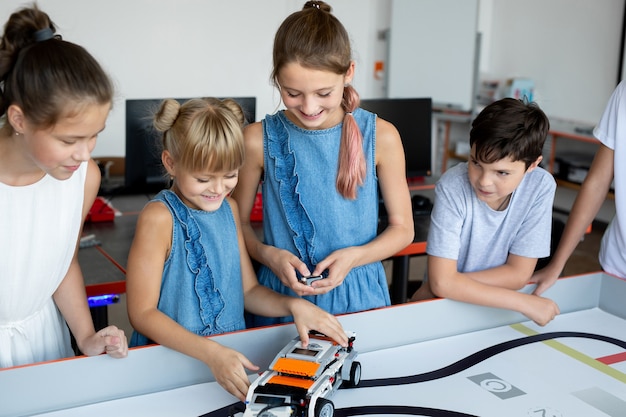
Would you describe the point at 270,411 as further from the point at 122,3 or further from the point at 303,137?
the point at 122,3

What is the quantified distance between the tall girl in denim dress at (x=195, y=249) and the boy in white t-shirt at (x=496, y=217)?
0.45m

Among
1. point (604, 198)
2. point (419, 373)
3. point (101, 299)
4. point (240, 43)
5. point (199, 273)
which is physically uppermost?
point (240, 43)

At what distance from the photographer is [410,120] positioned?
314cm

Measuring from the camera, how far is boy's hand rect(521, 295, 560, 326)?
5.23ft

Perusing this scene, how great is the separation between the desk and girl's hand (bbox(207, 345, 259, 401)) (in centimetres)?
4

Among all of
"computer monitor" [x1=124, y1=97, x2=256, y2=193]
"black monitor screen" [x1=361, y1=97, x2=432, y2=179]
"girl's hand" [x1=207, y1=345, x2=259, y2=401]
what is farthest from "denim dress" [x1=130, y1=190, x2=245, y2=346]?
"black monitor screen" [x1=361, y1=97, x2=432, y2=179]

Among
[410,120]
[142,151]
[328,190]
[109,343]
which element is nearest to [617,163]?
[328,190]

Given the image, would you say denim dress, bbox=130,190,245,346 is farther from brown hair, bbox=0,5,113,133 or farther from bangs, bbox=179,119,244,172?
brown hair, bbox=0,5,113,133

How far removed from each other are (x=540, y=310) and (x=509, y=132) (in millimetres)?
416

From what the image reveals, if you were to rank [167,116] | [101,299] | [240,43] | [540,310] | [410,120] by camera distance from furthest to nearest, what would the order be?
[240,43]
[410,120]
[101,299]
[540,310]
[167,116]

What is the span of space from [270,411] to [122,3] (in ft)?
14.1

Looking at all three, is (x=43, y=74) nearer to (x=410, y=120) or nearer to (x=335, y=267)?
(x=335, y=267)

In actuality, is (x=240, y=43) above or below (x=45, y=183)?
above

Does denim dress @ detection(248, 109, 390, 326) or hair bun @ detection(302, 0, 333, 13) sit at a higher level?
hair bun @ detection(302, 0, 333, 13)
